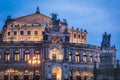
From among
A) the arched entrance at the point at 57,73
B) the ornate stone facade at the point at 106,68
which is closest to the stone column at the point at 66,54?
the arched entrance at the point at 57,73

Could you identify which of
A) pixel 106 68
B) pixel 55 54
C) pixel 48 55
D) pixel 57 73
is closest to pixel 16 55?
pixel 48 55

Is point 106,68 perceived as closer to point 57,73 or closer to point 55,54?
point 55,54

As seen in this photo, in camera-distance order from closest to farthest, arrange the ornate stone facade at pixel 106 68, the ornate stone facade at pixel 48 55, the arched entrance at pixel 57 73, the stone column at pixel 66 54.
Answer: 1. the ornate stone facade at pixel 106 68
2. the ornate stone facade at pixel 48 55
3. the arched entrance at pixel 57 73
4. the stone column at pixel 66 54

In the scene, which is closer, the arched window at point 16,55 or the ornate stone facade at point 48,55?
the ornate stone facade at point 48,55

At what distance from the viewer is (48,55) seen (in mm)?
100438

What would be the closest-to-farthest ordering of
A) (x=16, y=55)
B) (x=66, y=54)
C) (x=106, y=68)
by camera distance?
(x=106, y=68)
(x=66, y=54)
(x=16, y=55)

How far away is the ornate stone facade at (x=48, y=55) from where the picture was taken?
10119 centimetres

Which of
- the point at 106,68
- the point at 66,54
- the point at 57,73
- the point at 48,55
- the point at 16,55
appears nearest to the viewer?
the point at 106,68

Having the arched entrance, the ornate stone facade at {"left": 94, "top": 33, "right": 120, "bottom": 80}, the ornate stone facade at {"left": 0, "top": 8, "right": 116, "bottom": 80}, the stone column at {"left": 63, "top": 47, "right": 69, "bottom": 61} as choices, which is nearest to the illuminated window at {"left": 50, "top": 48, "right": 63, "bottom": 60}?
the ornate stone facade at {"left": 0, "top": 8, "right": 116, "bottom": 80}

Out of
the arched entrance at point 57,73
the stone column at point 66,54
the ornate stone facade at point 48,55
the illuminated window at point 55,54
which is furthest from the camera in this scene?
the stone column at point 66,54

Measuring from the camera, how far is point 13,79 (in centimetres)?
10312

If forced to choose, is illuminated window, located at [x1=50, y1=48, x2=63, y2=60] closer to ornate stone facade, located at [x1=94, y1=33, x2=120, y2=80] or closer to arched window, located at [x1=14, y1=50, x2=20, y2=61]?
arched window, located at [x1=14, y1=50, x2=20, y2=61]

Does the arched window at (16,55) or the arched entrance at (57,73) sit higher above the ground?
the arched window at (16,55)

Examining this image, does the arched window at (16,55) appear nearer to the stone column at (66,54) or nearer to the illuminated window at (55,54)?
the illuminated window at (55,54)
